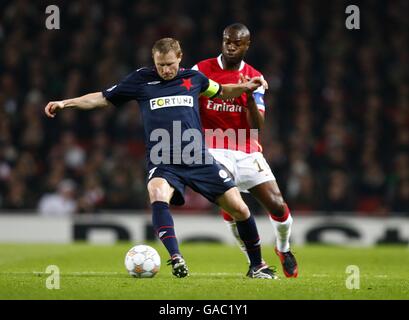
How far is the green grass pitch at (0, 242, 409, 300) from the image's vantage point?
6605 millimetres

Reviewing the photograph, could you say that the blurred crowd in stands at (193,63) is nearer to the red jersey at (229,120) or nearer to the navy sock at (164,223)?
the red jersey at (229,120)

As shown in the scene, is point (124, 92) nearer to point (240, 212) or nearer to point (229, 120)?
point (229, 120)

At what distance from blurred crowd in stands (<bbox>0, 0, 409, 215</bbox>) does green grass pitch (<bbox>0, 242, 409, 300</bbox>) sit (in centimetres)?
250

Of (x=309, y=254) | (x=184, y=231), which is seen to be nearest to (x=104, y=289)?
(x=309, y=254)

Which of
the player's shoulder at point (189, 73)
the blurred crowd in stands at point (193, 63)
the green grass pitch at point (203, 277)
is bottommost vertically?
the green grass pitch at point (203, 277)

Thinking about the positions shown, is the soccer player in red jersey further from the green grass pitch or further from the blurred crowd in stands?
the blurred crowd in stands

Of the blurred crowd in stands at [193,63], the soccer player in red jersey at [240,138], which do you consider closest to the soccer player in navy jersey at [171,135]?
the soccer player in red jersey at [240,138]

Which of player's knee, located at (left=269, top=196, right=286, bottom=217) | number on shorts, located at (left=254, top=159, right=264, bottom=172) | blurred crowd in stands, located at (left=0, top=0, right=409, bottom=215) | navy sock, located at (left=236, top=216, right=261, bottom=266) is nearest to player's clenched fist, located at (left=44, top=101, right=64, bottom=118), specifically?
navy sock, located at (left=236, top=216, right=261, bottom=266)

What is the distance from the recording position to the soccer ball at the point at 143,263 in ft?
25.5

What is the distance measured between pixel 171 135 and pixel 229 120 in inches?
43.8

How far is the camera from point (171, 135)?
25.1 feet

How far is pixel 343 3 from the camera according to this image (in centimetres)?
1848

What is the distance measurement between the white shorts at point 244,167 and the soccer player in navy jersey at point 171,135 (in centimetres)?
64
